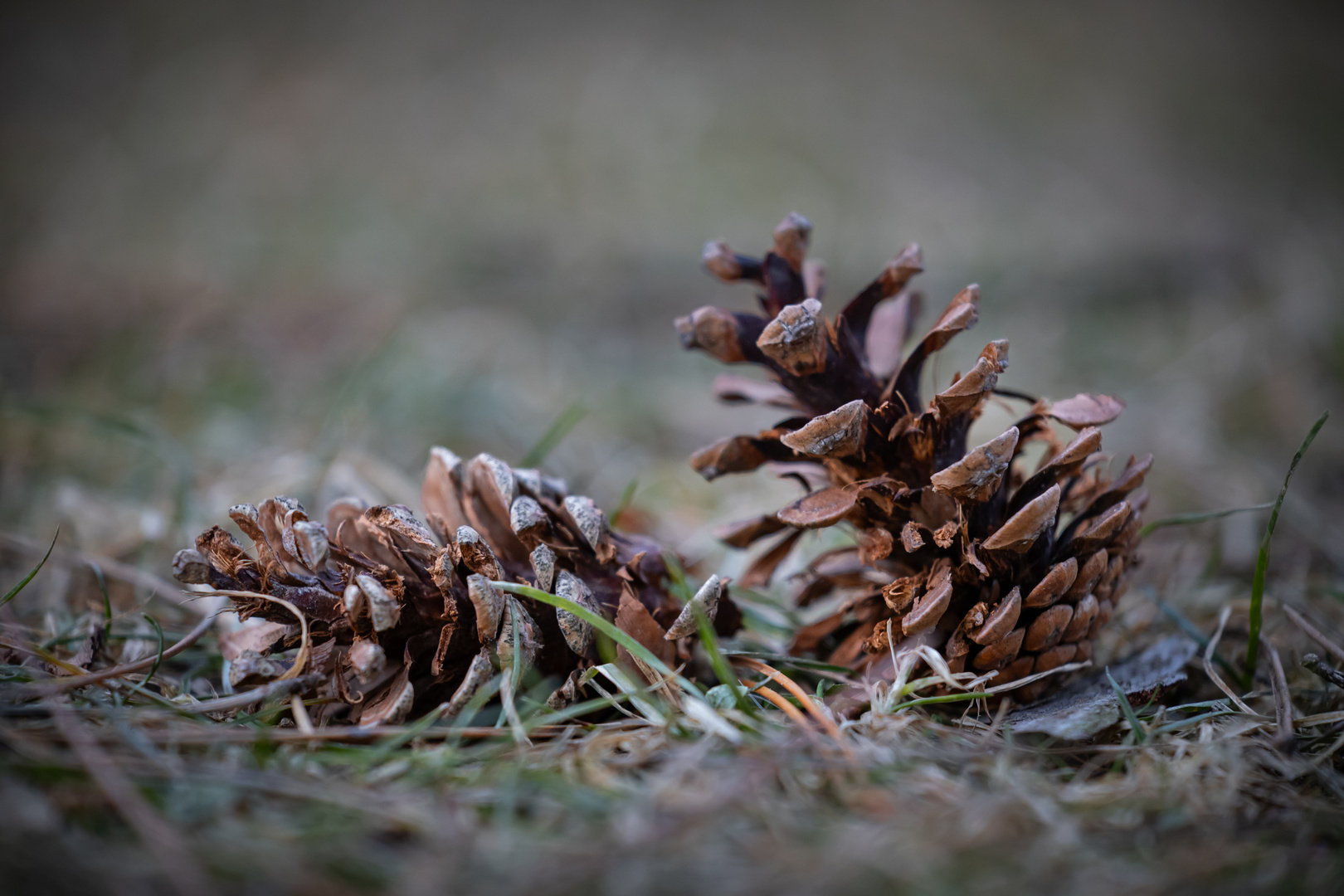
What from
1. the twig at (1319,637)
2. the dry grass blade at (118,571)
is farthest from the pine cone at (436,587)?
the twig at (1319,637)

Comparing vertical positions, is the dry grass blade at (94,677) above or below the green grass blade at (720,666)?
above

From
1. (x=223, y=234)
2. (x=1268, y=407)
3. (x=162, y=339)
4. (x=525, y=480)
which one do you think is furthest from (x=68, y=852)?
(x=223, y=234)

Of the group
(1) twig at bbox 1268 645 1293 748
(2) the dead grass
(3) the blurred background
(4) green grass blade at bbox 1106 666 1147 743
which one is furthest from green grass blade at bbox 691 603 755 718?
(3) the blurred background

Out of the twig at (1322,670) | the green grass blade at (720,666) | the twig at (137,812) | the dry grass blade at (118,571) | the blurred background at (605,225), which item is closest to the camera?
the twig at (137,812)

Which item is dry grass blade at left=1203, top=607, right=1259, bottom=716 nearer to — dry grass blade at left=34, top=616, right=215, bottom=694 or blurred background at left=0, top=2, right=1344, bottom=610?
blurred background at left=0, top=2, right=1344, bottom=610

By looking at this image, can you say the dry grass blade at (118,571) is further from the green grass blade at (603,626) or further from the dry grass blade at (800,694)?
the dry grass blade at (800,694)

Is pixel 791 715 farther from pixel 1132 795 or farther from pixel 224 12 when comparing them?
pixel 224 12

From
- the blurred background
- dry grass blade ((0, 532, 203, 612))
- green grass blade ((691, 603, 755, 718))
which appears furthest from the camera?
the blurred background
